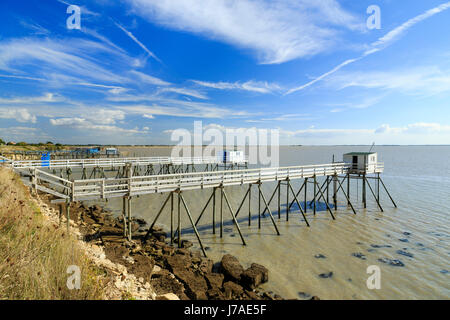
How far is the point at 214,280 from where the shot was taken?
9.27 m

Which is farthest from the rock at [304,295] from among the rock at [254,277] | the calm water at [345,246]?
the rock at [254,277]

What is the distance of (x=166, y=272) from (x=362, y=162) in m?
20.2

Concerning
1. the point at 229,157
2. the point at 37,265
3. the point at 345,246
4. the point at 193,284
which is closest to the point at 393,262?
the point at 345,246

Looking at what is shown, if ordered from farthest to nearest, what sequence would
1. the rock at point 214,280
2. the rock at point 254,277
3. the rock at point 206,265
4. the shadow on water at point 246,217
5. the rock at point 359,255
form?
the shadow on water at point 246,217 < the rock at point 359,255 < the rock at point 206,265 < the rock at point 254,277 < the rock at point 214,280

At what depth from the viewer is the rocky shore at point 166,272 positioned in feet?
25.1

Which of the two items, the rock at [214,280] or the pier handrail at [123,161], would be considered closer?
the rock at [214,280]

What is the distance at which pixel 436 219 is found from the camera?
18141mm

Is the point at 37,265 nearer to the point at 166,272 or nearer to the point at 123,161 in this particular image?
the point at 166,272

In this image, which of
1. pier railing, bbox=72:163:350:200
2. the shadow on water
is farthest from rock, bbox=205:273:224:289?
the shadow on water

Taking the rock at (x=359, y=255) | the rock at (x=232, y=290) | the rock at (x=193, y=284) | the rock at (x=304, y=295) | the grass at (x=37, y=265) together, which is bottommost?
the rock at (x=304, y=295)

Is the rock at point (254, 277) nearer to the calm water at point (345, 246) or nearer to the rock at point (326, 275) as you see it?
the calm water at point (345, 246)

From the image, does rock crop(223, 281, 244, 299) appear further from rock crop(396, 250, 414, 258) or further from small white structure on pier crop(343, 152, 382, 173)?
small white structure on pier crop(343, 152, 382, 173)
